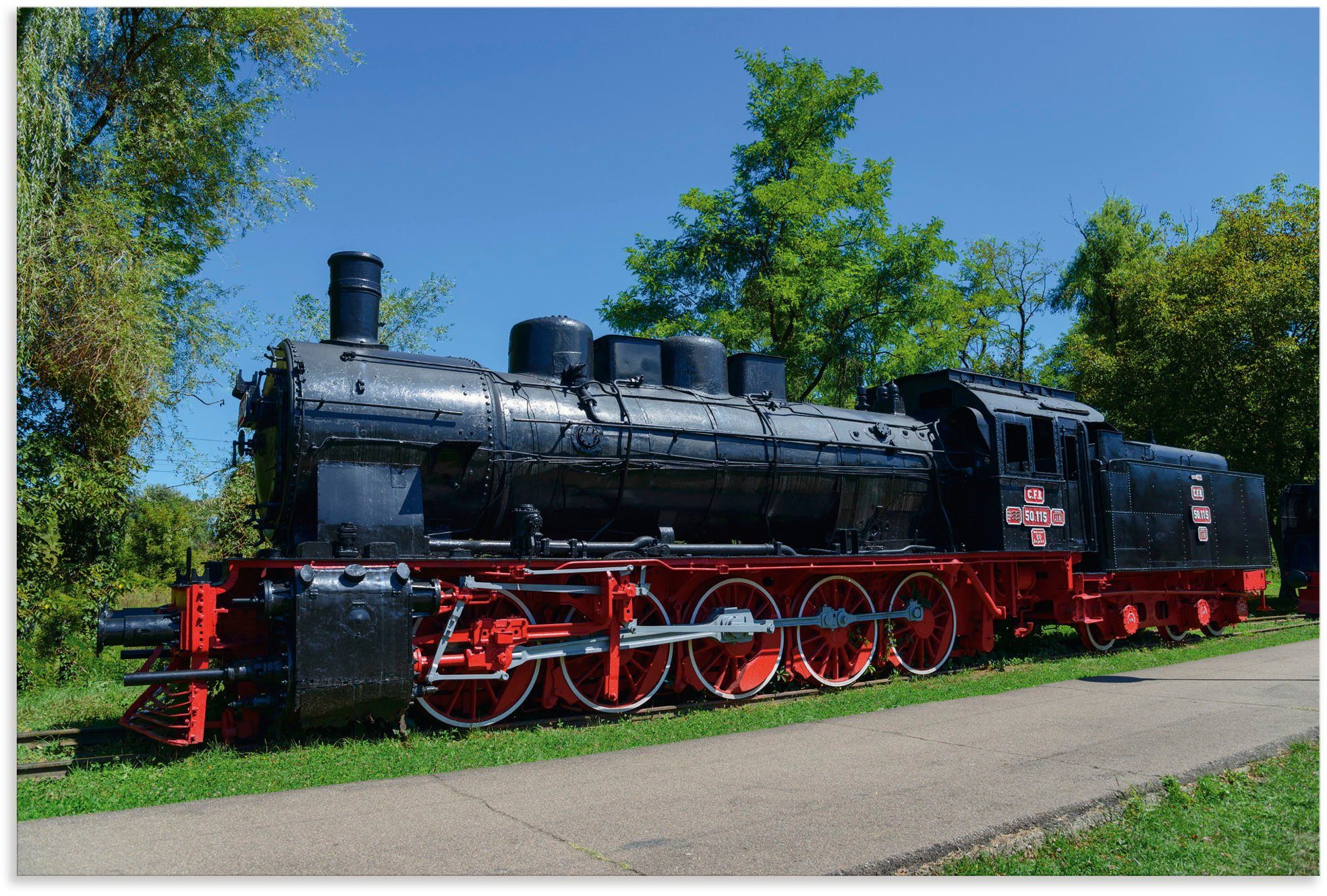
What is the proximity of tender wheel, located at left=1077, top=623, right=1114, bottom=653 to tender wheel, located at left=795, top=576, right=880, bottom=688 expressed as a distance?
3.79 meters

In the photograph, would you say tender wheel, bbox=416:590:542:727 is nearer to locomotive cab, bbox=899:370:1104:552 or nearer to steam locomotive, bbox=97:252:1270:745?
steam locomotive, bbox=97:252:1270:745

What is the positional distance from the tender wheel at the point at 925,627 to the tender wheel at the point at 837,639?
1.23ft

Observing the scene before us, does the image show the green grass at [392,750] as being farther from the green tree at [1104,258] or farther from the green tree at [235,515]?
the green tree at [1104,258]

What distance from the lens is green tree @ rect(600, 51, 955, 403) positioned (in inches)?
719

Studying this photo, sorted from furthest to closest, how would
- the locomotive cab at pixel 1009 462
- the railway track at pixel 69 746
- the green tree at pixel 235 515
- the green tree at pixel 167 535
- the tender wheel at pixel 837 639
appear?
1. the green tree at pixel 167 535
2. the green tree at pixel 235 515
3. the locomotive cab at pixel 1009 462
4. the tender wheel at pixel 837 639
5. the railway track at pixel 69 746

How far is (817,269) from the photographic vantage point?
723 inches

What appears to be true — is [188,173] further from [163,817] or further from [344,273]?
[163,817]

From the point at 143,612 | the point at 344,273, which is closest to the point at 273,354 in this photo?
the point at 344,273

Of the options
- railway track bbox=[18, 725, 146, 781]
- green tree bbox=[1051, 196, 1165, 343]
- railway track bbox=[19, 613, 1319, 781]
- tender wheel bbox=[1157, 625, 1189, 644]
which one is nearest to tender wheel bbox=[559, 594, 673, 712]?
railway track bbox=[19, 613, 1319, 781]

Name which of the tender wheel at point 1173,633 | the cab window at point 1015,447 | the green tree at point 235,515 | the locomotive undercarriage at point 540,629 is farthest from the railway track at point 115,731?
the green tree at point 235,515

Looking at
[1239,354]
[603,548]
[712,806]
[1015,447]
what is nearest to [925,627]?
[1015,447]

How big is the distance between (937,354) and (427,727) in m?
15.2

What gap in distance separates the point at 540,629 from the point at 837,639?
3545 millimetres

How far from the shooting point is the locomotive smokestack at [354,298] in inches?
312
